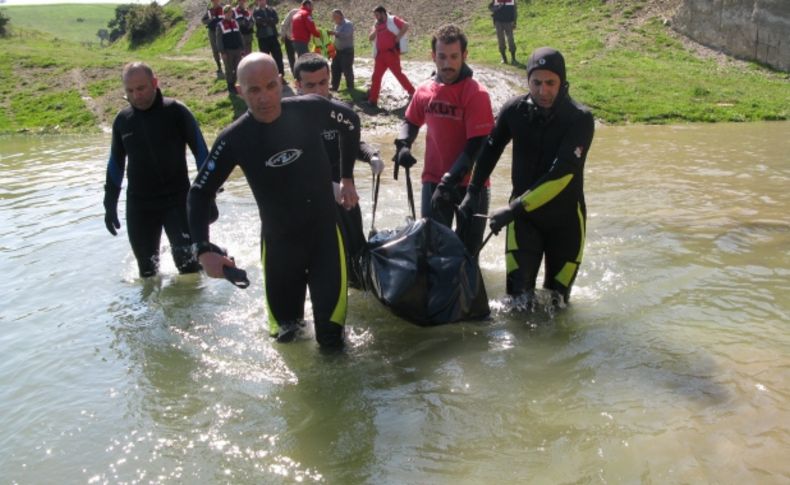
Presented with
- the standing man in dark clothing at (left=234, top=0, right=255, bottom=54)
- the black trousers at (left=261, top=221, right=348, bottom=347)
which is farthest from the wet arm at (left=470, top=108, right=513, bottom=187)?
the standing man in dark clothing at (left=234, top=0, right=255, bottom=54)

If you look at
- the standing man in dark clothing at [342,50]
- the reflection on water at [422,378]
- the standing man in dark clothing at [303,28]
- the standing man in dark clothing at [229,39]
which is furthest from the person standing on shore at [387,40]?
the reflection on water at [422,378]

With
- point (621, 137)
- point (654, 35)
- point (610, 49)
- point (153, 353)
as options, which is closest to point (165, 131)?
point (153, 353)

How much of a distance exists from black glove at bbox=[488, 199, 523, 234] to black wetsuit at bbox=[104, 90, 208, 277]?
2.43 meters

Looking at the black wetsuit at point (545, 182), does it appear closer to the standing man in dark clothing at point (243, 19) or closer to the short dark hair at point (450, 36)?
the short dark hair at point (450, 36)

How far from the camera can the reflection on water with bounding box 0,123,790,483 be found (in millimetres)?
3363

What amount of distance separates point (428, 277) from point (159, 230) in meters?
2.70

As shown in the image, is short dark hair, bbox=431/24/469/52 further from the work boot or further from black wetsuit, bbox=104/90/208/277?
the work boot

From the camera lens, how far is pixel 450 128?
5086mm

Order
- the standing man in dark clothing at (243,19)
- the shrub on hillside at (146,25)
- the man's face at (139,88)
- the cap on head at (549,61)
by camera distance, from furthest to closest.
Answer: the shrub on hillside at (146,25) → the standing man in dark clothing at (243,19) → the man's face at (139,88) → the cap on head at (549,61)

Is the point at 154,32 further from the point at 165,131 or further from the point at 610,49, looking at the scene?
the point at 165,131

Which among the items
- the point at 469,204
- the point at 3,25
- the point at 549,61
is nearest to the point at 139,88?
the point at 469,204

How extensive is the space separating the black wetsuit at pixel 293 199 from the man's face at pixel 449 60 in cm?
84

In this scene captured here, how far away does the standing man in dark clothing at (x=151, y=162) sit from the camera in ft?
18.1

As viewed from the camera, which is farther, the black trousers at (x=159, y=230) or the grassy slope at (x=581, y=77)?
the grassy slope at (x=581, y=77)
